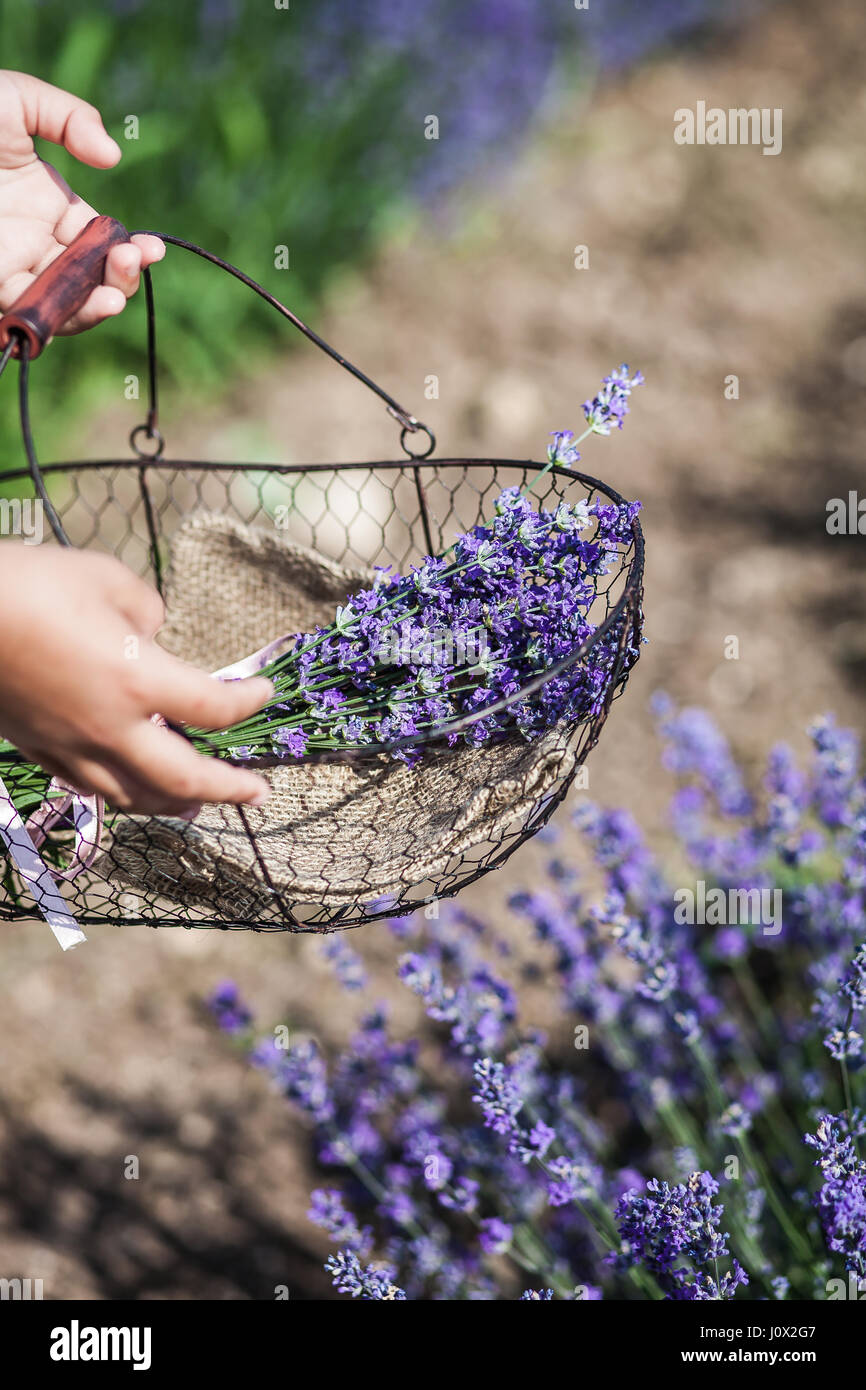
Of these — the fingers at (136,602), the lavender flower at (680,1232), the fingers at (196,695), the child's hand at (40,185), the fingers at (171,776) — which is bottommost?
the lavender flower at (680,1232)

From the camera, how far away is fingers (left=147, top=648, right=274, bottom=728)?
2.63 ft

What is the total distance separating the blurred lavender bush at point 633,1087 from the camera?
121 centimetres

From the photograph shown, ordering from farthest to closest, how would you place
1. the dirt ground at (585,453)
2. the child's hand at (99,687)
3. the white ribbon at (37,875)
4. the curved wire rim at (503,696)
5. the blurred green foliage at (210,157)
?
the blurred green foliage at (210,157)
the dirt ground at (585,453)
the white ribbon at (37,875)
the curved wire rim at (503,696)
the child's hand at (99,687)

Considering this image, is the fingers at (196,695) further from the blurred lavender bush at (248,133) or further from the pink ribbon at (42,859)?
the blurred lavender bush at (248,133)

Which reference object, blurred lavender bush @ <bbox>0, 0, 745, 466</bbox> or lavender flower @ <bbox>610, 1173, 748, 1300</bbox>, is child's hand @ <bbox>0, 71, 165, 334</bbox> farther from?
blurred lavender bush @ <bbox>0, 0, 745, 466</bbox>

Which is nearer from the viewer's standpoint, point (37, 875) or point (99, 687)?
point (99, 687)

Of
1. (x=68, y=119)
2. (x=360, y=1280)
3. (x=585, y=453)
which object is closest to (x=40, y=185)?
(x=68, y=119)

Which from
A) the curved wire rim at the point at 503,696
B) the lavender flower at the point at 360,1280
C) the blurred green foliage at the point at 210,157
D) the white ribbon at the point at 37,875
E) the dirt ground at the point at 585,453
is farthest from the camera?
the blurred green foliage at the point at 210,157

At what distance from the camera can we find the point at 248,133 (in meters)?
3.38

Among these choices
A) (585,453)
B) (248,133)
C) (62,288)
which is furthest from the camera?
(585,453)

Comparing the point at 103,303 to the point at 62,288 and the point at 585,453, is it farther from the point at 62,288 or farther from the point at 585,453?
the point at 585,453

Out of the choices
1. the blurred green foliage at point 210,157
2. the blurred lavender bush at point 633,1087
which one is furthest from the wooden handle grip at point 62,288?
the blurred green foliage at point 210,157

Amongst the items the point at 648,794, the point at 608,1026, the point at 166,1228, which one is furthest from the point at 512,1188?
the point at 648,794

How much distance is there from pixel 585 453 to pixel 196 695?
2919mm
